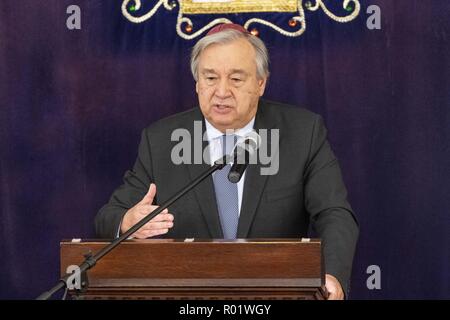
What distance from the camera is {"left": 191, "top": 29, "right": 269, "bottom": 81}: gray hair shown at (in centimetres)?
412

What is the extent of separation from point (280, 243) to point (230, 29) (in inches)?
53.6

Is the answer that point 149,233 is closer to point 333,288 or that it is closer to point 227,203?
point 333,288

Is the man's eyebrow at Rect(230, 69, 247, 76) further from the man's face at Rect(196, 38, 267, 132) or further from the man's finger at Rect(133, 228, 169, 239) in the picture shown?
the man's finger at Rect(133, 228, 169, 239)

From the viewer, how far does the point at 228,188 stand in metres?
4.12

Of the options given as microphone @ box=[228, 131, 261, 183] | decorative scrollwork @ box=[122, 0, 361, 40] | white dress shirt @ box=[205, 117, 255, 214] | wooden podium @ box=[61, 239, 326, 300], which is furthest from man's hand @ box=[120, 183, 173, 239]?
decorative scrollwork @ box=[122, 0, 361, 40]

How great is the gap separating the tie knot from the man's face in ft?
0.26

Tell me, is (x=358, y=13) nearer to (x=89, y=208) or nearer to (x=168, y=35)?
(x=168, y=35)

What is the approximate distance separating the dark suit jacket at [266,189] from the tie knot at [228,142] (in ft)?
0.40

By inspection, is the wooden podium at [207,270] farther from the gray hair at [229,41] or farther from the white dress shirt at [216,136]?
the gray hair at [229,41]

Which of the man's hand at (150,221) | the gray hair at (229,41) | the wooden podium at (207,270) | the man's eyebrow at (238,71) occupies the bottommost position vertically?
the wooden podium at (207,270)

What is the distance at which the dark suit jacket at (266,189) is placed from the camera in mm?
4039

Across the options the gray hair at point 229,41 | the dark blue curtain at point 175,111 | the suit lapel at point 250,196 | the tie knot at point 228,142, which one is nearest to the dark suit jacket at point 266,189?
the suit lapel at point 250,196

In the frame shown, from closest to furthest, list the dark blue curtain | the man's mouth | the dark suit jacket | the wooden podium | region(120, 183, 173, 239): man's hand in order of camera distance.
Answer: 1. the wooden podium
2. region(120, 183, 173, 239): man's hand
3. the dark suit jacket
4. the man's mouth
5. the dark blue curtain

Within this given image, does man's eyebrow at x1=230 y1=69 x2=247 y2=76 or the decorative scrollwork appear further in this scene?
the decorative scrollwork
